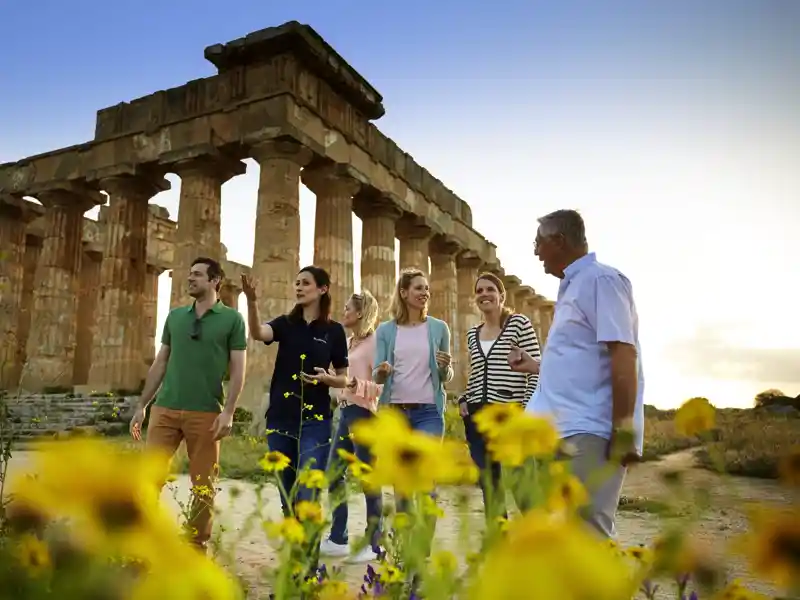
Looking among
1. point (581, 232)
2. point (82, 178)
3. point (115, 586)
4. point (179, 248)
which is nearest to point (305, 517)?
point (115, 586)

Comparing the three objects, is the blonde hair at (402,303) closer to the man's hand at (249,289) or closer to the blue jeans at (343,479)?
the blue jeans at (343,479)

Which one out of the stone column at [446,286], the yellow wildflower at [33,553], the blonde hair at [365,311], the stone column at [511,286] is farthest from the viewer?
the stone column at [511,286]

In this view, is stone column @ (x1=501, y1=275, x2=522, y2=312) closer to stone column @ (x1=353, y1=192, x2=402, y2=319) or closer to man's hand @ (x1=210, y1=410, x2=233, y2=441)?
stone column @ (x1=353, y1=192, x2=402, y2=319)

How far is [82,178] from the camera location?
56.1 ft

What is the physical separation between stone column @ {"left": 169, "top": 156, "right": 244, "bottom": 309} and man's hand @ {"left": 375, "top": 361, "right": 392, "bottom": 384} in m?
10.5

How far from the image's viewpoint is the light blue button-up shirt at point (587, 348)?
262 centimetres

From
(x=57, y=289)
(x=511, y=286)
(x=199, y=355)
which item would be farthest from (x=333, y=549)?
(x=511, y=286)

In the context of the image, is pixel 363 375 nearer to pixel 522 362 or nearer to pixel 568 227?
pixel 522 362

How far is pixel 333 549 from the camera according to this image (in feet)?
15.0

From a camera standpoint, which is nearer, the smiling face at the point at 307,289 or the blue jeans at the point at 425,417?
the smiling face at the point at 307,289

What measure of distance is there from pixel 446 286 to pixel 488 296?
1751cm

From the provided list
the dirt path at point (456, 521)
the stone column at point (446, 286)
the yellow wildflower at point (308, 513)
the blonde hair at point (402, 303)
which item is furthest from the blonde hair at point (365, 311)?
the stone column at point (446, 286)

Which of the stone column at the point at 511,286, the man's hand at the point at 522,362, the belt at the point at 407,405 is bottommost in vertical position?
the belt at the point at 407,405

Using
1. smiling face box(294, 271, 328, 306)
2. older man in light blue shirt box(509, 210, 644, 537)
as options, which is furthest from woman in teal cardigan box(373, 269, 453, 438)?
older man in light blue shirt box(509, 210, 644, 537)
